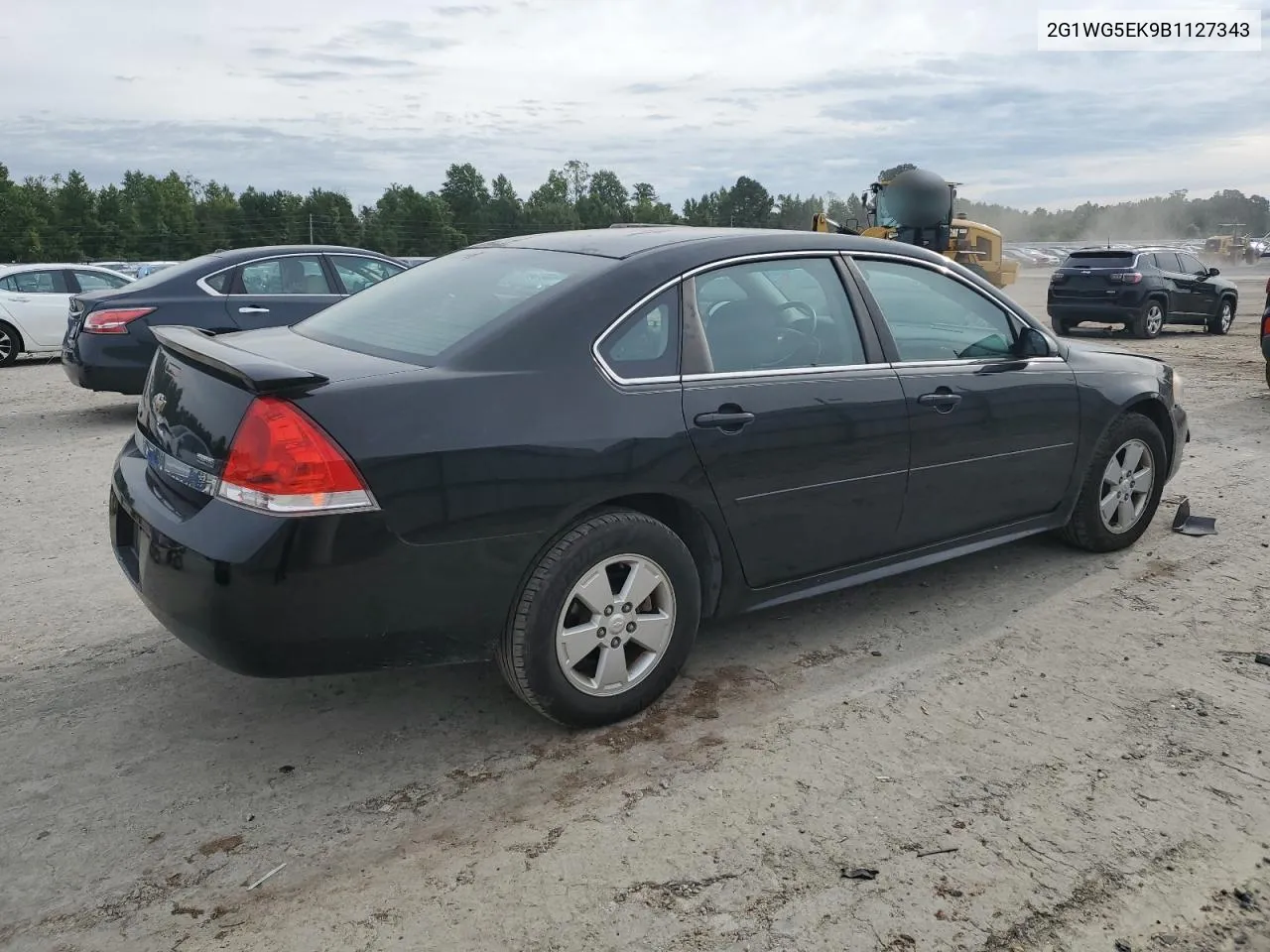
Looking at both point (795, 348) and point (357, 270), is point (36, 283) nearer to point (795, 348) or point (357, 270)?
point (357, 270)

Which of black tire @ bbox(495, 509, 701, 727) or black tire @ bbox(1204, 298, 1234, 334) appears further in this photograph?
black tire @ bbox(1204, 298, 1234, 334)

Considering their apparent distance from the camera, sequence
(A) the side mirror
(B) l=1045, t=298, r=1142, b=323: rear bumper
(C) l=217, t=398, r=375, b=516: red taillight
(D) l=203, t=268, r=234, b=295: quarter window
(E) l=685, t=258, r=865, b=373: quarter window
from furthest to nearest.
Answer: (B) l=1045, t=298, r=1142, b=323: rear bumper < (D) l=203, t=268, r=234, b=295: quarter window < (A) the side mirror < (E) l=685, t=258, r=865, b=373: quarter window < (C) l=217, t=398, r=375, b=516: red taillight

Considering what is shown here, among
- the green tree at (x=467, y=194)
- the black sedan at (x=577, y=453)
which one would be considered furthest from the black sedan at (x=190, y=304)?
the green tree at (x=467, y=194)

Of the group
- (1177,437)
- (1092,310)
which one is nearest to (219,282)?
(1177,437)

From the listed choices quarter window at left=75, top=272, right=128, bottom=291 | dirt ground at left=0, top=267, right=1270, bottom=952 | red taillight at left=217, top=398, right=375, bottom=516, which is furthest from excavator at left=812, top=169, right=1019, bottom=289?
red taillight at left=217, top=398, right=375, bottom=516

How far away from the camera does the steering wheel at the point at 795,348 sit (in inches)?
151

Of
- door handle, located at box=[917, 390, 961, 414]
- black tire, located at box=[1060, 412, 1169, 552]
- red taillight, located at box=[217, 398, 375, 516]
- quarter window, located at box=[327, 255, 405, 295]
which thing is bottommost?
black tire, located at box=[1060, 412, 1169, 552]

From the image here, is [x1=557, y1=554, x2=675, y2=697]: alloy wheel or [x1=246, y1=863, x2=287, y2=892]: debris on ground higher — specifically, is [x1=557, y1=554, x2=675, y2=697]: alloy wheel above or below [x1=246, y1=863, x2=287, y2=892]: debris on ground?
above

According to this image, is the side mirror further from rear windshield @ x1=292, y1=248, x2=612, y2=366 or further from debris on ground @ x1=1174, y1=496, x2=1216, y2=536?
rear windshield @ x1=292, y1=248, x2=612, y2=366

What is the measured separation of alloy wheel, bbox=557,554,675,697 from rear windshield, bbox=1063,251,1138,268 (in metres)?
16.7

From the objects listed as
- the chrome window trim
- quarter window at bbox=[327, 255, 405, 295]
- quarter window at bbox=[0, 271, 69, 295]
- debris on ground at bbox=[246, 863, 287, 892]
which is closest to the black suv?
quarter window at bbox=[327, 255, 405, 295]

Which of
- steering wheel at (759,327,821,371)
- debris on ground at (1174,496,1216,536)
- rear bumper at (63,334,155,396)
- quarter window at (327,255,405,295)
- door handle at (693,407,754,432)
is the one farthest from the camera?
quarter window at (327,255,405,295)

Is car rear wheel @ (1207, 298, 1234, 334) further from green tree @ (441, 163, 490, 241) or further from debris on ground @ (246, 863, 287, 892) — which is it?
green tree @ (441, 163, 490, 241)

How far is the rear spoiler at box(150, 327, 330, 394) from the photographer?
9.41ft
